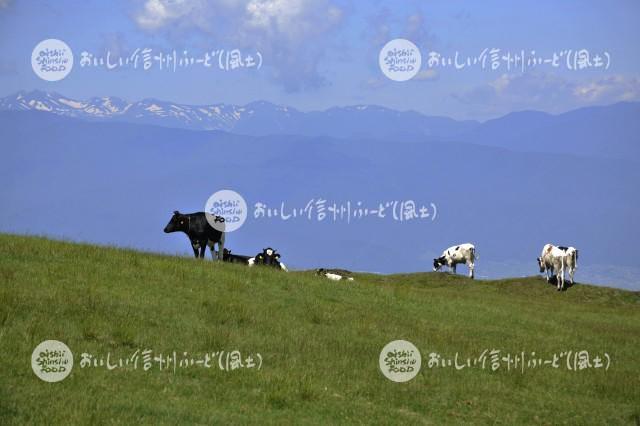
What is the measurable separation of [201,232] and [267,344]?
62.3 feet

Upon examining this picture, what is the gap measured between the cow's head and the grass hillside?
9.91m

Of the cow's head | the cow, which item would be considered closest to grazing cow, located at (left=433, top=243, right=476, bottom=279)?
the cow

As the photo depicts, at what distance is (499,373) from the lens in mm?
19922

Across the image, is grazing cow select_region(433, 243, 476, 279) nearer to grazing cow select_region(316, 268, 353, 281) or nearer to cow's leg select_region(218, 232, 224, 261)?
grazing cow select_region(316, 268, 353, 281)

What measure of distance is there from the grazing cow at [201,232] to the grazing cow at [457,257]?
2059 cm

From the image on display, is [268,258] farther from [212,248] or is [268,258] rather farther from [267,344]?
[267,344]

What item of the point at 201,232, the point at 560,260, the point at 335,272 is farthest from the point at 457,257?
the point at 201,232

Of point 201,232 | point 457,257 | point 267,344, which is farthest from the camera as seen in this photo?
point 457,257

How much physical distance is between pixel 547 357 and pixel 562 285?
69.3 ft

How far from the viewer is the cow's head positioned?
38188 millimetres

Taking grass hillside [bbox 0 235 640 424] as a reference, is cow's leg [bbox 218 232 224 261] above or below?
above

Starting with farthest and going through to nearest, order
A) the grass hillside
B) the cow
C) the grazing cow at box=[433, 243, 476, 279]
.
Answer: the grazing cow at box=[433, 243, 476, 279], the cow, the grass hillside

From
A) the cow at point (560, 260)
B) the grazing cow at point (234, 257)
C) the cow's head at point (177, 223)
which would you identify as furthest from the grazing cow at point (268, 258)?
the cow at point (560, 260)

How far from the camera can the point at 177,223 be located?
38.4 meters
